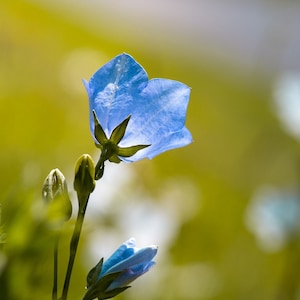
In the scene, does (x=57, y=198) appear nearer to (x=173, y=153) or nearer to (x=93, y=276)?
(x=93, y=276)

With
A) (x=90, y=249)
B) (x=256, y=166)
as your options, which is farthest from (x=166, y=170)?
(x=90, y=249)

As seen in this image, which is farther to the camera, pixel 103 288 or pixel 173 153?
pixel 173 153

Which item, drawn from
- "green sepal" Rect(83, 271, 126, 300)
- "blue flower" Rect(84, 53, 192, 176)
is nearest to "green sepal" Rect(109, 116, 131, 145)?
"blue flower" Rect(84, 53, 192, 176)

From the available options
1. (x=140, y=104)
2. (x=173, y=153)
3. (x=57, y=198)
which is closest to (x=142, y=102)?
(x=140, y=104)

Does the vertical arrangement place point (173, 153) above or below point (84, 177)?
below

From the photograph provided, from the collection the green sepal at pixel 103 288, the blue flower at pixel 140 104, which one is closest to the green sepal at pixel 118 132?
the blue flower at pixel 140 104

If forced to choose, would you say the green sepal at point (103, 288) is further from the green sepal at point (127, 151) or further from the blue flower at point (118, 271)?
the green sepal at point (127, 151)

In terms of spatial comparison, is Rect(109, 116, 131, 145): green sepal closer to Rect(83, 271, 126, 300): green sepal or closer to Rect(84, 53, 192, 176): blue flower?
Rect(84, 53, 192, 176): blue flower
